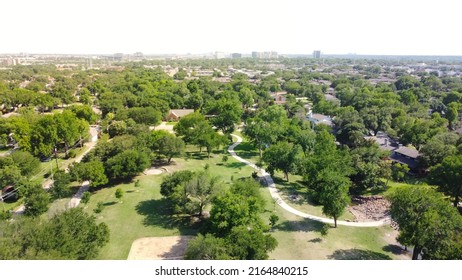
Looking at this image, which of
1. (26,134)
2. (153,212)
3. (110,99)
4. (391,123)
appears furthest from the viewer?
(110,99)

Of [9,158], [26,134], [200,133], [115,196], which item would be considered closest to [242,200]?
[115,196]

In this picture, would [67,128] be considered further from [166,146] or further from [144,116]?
[144,116]

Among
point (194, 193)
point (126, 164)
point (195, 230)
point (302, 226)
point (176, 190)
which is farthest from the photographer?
point (126, 164)

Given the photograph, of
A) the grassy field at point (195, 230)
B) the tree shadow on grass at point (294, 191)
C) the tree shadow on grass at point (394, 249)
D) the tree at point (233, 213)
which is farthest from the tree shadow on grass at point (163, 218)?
the tree shadow on grass at point (394, 249)

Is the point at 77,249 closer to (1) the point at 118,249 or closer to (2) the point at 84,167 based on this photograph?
(1) the point at 118,249

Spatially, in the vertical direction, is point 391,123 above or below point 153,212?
above

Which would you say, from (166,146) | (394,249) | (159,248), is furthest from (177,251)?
(166,146)

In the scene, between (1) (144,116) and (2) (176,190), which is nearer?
(2) (176,190)
